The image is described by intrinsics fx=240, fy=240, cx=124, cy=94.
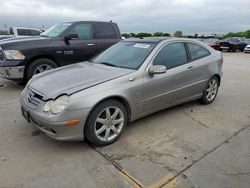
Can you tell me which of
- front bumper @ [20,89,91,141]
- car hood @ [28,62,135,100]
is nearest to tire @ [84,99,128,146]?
front bumper @ [20,89,91,141]

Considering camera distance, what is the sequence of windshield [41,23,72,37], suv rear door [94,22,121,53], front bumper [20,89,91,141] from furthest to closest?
suv rear door [94,22,121,53] → windshield [41,23,72,37] → front bumper [20,89,91,141]

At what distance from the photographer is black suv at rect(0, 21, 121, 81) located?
18.2 ft

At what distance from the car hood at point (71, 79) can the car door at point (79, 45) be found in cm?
243

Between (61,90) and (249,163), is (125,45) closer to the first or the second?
(61,90)

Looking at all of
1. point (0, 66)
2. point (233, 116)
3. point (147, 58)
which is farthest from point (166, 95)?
point (0, 66)

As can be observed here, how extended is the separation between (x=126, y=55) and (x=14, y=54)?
9.72 ft

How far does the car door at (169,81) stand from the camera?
368 centimetres

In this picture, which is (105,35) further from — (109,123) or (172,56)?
(109,123)

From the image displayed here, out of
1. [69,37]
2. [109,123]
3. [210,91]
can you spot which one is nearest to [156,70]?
[109,123]

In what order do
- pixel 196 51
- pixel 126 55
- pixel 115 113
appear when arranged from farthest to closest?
pixel 196 51 < pixel 126 55 < pixel 115 113

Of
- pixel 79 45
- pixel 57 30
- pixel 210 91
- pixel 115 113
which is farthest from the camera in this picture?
pixel 57 30

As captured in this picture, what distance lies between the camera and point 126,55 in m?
4.07

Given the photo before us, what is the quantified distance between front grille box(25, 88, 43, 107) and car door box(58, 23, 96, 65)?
2.98 m

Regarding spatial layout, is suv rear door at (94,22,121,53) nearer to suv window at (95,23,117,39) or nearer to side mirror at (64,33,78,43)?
suv window at (95,23,117,39)
